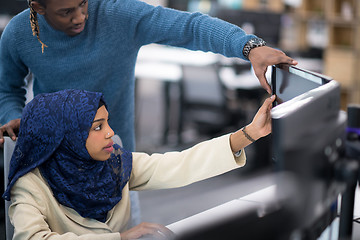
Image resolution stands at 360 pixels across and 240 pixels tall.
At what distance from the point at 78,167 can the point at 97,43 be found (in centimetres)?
42

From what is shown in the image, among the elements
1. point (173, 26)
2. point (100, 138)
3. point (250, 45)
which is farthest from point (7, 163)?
point (250, 45)

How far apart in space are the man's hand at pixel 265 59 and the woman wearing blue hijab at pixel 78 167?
8 centimetres

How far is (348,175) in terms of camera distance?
816 mm

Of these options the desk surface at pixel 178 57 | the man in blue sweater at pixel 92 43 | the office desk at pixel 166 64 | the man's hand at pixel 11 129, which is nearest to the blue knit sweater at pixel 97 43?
the man in blue sweater at pixel 92 43

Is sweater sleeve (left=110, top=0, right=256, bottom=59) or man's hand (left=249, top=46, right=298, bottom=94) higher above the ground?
sweater sleeve (left=110, top=0, right=256, bottom=59)

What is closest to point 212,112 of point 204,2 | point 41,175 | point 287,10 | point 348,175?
point 204,2

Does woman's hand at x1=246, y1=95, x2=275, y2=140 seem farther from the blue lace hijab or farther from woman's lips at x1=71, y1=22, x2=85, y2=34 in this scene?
woman's lips at x1=71, y1=22, x2=85, y2=34

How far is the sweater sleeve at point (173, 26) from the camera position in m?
1.36

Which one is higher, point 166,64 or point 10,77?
point 10,77

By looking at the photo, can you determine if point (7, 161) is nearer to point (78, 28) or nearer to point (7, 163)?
point (7, 163)

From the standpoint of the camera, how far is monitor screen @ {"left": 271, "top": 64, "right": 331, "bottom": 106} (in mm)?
986

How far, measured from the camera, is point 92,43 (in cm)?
146

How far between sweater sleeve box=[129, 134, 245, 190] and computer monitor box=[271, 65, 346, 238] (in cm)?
39

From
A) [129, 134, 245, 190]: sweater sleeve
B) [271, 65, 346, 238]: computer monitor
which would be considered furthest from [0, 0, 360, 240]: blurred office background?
[271, 65, 346, 238]: computer monitor
